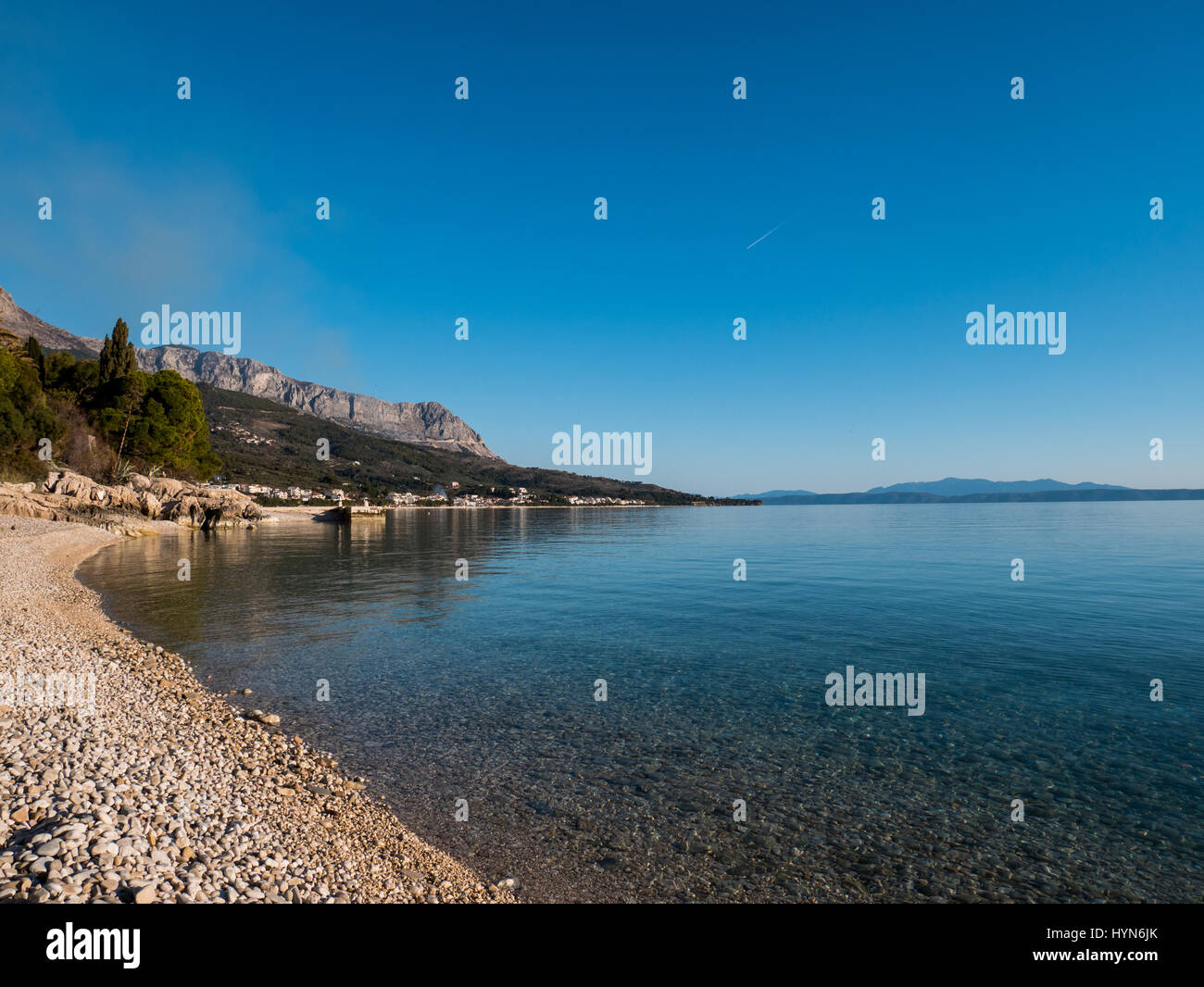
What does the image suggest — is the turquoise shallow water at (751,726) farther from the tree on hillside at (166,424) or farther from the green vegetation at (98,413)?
the tree on hillside at (166,424)

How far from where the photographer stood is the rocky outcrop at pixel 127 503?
55344mm

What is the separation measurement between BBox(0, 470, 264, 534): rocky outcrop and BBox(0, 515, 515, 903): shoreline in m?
55.4

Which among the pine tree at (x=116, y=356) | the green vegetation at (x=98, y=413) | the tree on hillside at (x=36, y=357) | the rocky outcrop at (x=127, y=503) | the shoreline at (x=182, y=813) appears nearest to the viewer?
the shoreline at (x=182, y=813)

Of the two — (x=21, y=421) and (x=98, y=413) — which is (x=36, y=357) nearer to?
(x=98, y=413)

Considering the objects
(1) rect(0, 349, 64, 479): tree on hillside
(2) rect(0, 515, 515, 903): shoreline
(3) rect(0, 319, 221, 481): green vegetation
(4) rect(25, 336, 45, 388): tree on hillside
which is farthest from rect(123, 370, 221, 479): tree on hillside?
(2) rect(0, 515, 515, 903): shoreline

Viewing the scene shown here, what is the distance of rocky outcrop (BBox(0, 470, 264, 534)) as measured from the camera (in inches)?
2179

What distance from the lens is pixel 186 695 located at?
14.2m

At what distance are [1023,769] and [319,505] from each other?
164735mm

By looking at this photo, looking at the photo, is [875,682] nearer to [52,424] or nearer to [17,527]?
[17,527]

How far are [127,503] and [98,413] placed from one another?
2021cm

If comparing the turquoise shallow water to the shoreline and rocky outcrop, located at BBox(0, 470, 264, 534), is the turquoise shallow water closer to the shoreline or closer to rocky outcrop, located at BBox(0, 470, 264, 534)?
the shoreline

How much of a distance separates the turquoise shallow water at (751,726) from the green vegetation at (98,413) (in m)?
44.8

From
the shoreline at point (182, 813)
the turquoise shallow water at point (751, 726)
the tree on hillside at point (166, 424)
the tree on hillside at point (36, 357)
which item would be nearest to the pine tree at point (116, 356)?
the tree on hillside at point (166, 424)
